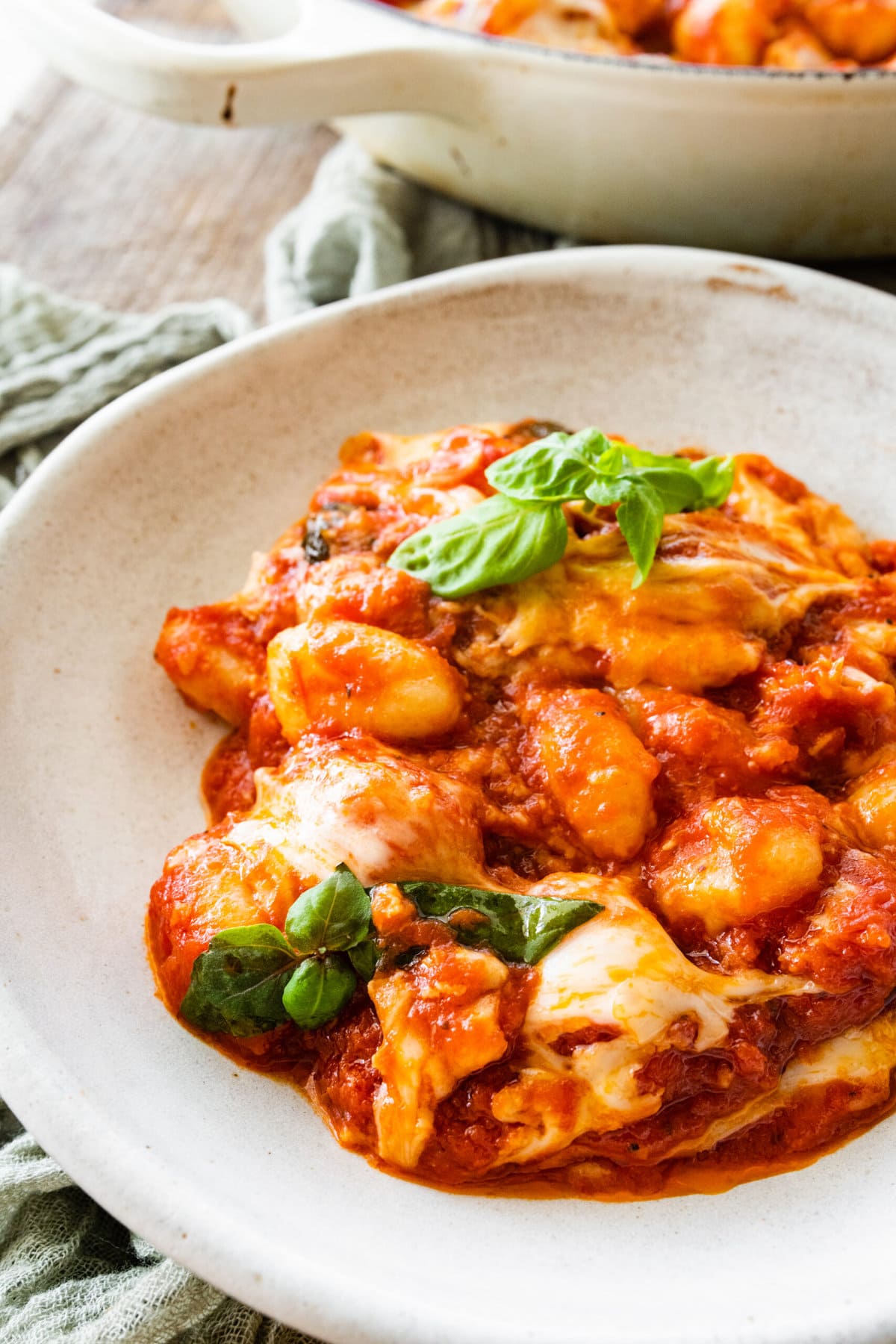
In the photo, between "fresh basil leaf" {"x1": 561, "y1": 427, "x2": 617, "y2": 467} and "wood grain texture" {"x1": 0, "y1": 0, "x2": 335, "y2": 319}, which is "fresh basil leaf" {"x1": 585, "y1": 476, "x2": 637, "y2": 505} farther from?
"wood grain texture" {"x1": 0, "y1": 0, "x2": 335, "y2": 319}

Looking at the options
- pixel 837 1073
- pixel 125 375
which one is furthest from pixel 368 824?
pixel 125 375

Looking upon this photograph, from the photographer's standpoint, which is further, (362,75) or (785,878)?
(362,75)

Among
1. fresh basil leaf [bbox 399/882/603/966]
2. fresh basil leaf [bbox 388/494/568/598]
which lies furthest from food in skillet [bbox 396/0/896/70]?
fresh basil leaf [bbox 399/882/603/966]

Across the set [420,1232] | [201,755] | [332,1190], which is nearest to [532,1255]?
[420,1232]

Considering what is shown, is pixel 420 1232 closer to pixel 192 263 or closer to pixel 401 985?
pixel 401 985

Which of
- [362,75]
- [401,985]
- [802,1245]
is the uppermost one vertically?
[362,75]
